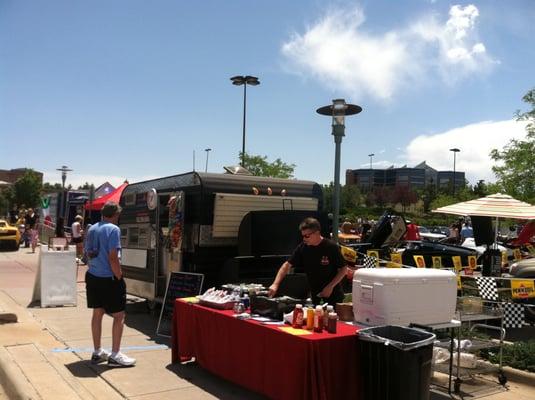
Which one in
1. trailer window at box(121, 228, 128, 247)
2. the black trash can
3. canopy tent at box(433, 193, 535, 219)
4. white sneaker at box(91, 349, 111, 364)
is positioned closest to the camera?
the black trash can

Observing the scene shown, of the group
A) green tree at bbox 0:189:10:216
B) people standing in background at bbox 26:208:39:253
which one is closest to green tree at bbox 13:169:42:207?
green tree at bbox 0:189:10:216

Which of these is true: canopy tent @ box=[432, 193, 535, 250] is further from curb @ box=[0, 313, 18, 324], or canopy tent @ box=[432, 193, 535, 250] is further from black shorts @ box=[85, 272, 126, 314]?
curb @ box=[0, 313, 18, 324]

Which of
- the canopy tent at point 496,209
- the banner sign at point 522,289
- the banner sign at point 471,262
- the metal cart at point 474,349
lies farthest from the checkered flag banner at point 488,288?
the banner sign at point 471,262

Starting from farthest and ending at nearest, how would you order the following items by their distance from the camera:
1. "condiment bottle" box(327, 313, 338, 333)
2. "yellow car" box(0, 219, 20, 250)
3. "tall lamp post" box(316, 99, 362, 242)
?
"yellow car" box(0, 219, 20, 250), "tall lamp post" box(316, 99, 362, 242), "condiment bottle" box(327, 313, 338, 333)

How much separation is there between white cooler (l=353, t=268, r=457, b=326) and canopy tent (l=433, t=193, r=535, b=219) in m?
4.80

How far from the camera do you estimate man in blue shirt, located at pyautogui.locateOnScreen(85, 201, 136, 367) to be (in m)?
5.77

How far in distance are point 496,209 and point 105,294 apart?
6798mm

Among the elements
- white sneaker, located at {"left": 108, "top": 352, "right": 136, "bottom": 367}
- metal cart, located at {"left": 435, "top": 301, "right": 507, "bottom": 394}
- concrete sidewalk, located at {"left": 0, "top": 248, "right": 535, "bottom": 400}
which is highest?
metal cart, located at {"left": 435, "top": 301, "right": 507, "bottom": 394}

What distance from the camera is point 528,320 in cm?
837

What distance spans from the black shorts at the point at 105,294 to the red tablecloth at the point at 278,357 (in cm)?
97

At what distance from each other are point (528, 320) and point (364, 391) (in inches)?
210

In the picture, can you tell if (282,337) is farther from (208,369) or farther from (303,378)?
A: (208,369)

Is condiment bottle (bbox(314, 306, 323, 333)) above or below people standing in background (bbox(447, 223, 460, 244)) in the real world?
below

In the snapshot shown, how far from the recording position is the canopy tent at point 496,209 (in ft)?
29.7
